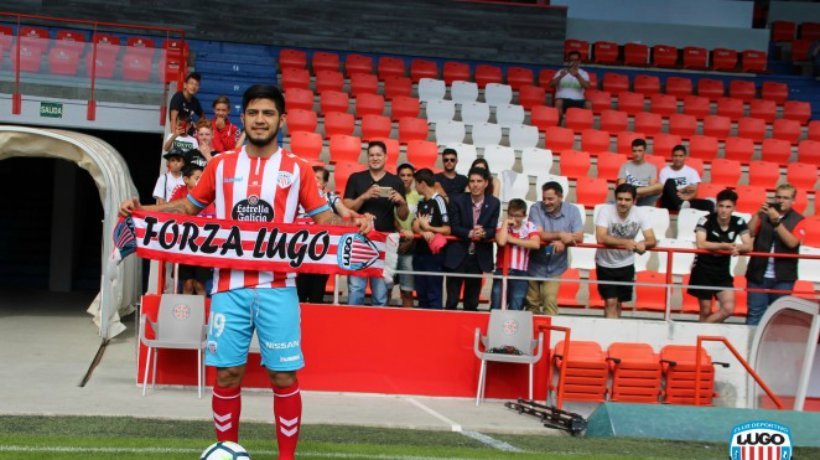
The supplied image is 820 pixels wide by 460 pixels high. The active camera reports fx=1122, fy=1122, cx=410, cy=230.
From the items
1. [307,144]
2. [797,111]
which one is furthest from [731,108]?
[307,144]

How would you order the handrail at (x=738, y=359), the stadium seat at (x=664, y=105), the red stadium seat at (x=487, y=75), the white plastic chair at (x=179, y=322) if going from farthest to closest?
1. the red stadium seat at (x=487, y=75)
2. the stadium seat at (x=664, y=105)
3. the handrail at (x=738, y=359)
4. the white plastic chair at (x=179, y=322)

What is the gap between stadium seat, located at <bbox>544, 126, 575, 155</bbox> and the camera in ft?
60.4

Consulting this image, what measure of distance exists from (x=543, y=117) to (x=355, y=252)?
42.1 ft

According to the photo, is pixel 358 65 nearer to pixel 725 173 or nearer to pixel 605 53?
pixel 605 53

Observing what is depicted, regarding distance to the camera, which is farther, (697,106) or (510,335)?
(697,106)

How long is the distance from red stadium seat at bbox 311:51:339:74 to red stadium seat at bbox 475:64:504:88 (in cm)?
278

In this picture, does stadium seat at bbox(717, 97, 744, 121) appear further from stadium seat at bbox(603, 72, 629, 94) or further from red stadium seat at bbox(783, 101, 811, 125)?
stadium seat at bbox(603, 72, 629, 94)

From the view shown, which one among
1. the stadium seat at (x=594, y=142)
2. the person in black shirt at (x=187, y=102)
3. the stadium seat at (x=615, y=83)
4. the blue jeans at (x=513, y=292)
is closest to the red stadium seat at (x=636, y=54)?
the stadium seat at (x=615, y=83)

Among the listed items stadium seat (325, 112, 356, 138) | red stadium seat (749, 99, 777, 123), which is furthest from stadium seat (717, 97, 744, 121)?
stadium seat (325, 112, 356, 138)

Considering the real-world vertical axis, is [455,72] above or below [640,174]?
above

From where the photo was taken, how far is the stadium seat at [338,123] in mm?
17578

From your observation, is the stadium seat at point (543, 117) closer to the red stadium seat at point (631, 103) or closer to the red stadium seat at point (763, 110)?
the red stadium seat at point (631, 103)

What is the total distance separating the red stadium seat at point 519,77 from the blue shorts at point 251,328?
15567mm

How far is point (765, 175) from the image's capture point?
17.6 metres
